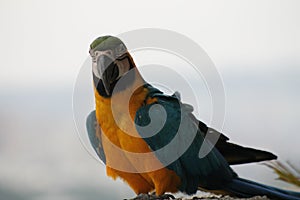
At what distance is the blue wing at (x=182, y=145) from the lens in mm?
1495

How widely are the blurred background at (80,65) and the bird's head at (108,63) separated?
285 millimetres

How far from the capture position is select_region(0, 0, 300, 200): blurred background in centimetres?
175

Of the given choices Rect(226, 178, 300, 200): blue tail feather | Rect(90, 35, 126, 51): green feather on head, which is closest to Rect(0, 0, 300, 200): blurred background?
Rect(226, 178, 300, 200): blue tail feather

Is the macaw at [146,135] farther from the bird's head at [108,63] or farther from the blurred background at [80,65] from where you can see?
the blurred background at [80,65]

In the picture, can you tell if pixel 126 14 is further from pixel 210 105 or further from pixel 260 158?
pixel 260 158

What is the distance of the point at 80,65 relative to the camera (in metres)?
1.82

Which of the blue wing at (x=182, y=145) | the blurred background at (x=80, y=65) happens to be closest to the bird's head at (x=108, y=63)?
the blue wing at (x=182, y=145)

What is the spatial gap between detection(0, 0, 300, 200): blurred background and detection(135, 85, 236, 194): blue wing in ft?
0.41

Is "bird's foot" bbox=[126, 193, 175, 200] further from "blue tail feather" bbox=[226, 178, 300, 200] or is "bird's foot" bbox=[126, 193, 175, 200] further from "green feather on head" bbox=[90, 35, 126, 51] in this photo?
"green feather on head" bbox=[90, 35, 126, 51]

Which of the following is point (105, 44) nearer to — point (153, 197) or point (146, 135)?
point (146, 135)

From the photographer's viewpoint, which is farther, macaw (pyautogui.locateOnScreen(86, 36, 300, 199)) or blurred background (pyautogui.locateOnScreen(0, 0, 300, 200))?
blurred background (pyautogui.locateOnScreen(0, 0, 300, 200))

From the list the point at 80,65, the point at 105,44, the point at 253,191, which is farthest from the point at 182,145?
the point at 80,65

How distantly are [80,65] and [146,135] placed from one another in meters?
0.46

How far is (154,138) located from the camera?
1493 millimetres
